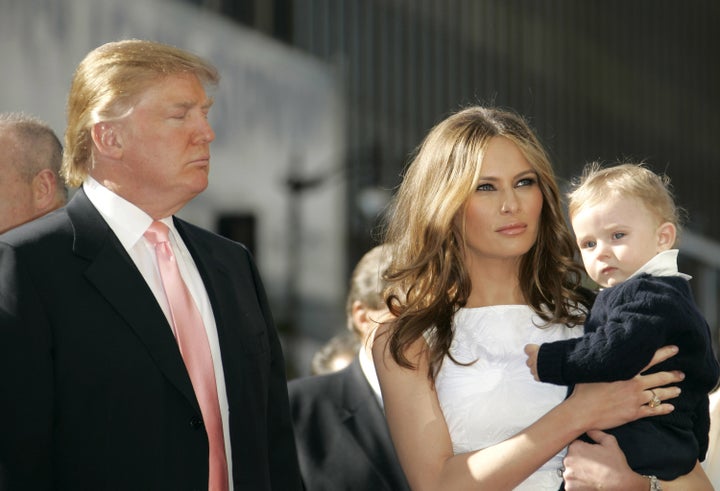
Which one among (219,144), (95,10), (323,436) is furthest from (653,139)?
(323,436)

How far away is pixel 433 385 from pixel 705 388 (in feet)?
2.19

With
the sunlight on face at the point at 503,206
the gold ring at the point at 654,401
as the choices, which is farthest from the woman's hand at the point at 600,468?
the sunlight on face at the point at 503,206

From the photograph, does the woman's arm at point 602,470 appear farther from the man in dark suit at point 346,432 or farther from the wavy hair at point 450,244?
the man in dark suit at point 346,432

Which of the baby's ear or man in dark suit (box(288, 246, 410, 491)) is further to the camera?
man in dark suit (box(288, 246, 410, 491))

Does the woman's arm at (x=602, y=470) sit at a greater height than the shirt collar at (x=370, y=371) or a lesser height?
greater

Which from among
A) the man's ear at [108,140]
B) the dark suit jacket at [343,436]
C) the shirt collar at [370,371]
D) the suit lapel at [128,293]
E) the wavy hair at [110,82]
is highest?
the wavy hair at [110,82]

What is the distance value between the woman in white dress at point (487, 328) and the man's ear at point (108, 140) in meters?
0.78

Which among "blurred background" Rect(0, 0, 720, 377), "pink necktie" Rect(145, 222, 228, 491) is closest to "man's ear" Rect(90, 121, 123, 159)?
"pink necktie" Rect(145, 222, 228, 491)

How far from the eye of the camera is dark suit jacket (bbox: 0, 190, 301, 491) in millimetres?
2475

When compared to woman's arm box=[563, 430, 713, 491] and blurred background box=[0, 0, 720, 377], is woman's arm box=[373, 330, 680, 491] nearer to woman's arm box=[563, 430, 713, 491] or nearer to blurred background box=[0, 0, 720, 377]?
woman's arm box=[563, 430, 713, 491]

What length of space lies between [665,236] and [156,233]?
1288 millimetres

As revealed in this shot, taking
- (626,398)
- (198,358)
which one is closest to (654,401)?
(626,398)

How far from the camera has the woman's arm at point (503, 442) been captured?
2746mm

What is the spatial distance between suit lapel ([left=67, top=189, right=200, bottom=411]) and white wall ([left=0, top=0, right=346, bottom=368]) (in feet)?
14.5
